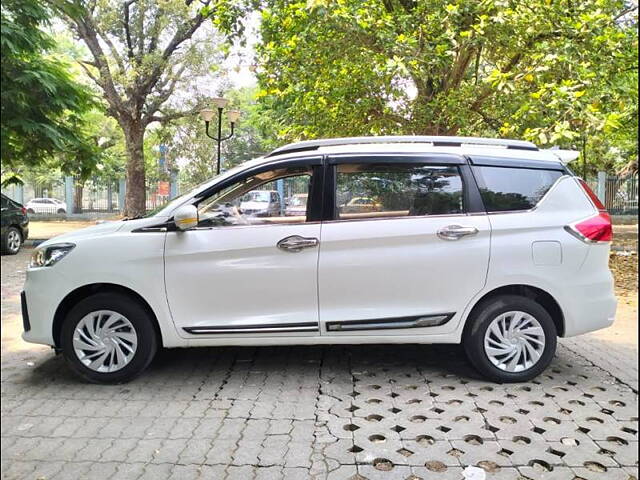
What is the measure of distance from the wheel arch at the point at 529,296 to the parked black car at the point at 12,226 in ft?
6.29

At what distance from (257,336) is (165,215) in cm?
72

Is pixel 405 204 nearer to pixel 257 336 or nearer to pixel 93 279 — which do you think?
pixel 257 336

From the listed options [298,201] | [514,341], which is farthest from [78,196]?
[514,341]

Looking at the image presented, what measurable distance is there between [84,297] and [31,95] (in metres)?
1.77

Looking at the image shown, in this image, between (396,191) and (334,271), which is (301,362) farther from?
(396,191)

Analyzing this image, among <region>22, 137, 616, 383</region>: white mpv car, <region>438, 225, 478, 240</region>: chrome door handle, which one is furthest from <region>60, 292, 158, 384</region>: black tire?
<region>438, 225, 478, 240</region>: chrome door handle

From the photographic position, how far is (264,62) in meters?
3.80

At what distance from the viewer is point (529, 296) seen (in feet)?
8.29

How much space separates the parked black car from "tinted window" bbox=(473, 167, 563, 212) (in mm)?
1976

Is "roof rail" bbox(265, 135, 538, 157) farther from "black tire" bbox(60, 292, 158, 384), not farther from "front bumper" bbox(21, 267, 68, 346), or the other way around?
"front bumper" bbox(21, 267, 68, 346)

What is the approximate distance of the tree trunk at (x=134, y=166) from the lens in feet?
6.78

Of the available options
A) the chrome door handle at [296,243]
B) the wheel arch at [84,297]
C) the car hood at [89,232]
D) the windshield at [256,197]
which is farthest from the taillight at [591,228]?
the car hood at [89,232]

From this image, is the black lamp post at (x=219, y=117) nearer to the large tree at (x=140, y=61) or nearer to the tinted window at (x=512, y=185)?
the large tree at (x=140, y=61)

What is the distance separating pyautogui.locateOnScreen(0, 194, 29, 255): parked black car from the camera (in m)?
1.20
